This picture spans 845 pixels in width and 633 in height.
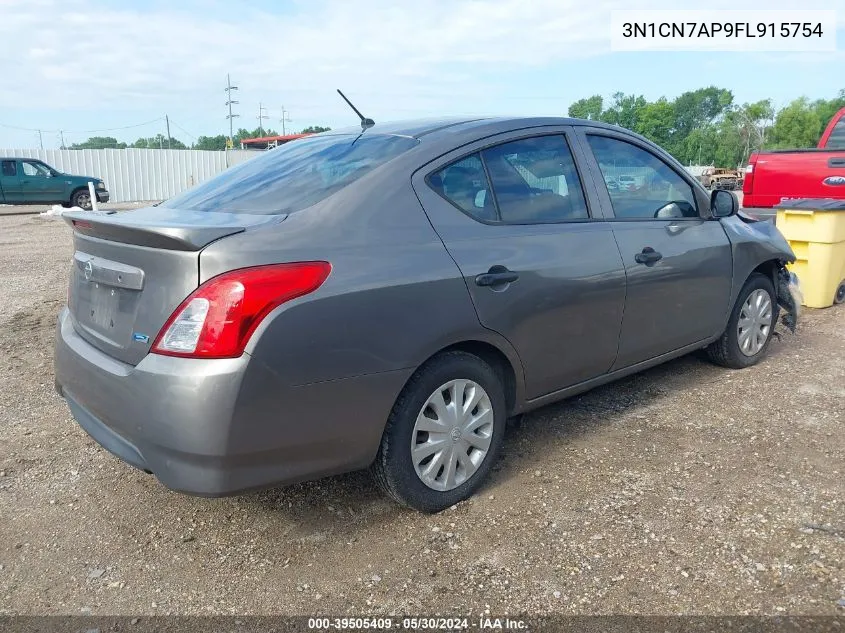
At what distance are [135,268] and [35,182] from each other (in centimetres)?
2121

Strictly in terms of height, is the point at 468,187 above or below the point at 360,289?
above

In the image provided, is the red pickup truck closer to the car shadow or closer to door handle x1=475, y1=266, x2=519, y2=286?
the car shadow

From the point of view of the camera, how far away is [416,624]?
2.27m

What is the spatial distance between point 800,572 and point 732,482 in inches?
27.0

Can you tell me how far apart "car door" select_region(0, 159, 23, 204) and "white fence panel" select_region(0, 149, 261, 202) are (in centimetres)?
821

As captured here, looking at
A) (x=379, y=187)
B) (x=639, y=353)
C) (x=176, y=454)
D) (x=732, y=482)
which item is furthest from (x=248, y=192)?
(x=732, y=482)

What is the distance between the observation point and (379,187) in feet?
8.91

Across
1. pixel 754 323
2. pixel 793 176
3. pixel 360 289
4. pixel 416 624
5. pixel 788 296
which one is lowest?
pixel 416 624

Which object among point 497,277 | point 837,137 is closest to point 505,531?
point 497,277

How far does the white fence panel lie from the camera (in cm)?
2841

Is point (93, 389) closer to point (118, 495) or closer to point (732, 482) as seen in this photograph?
point (118, 495)

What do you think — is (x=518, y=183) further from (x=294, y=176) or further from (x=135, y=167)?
(x=135, y=167)

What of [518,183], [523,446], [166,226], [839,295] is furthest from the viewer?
[839,295]

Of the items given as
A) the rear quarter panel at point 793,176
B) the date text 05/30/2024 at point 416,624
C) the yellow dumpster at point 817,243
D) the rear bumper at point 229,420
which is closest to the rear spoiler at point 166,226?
the rear bumper at point 229,420
